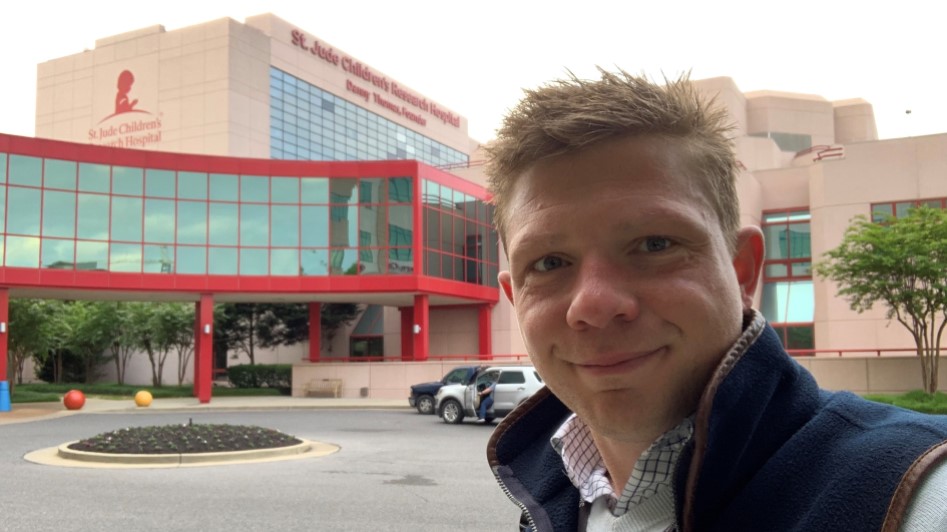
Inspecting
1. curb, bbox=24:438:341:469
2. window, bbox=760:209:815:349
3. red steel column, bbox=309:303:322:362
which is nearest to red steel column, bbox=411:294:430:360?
red steel column, bbox=309:303:322:362

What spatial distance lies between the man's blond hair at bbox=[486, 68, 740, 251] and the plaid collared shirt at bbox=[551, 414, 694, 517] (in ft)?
1.23

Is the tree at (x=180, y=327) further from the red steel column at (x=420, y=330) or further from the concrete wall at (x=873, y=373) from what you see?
the concrete wall at (x=873, y=373)

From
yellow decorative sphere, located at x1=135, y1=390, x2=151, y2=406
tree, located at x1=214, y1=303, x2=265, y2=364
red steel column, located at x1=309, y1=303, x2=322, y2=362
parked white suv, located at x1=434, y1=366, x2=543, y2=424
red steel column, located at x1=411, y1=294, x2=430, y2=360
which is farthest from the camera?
tree, located at x1=214, y1=303, x2=265, y2=364

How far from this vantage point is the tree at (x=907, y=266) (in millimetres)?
23953

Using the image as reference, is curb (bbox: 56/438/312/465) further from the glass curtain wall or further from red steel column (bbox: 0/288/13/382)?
the glass curtain wall

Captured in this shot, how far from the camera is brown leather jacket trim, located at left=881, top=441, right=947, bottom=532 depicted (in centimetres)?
99

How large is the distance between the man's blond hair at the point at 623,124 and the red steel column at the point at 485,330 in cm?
4181

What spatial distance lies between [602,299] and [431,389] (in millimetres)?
25094

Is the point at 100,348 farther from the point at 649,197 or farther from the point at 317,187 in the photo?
the point at 649,197

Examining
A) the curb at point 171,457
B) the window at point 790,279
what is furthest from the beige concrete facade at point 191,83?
the curb at point 171,457

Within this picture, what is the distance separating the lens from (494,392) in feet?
69.5

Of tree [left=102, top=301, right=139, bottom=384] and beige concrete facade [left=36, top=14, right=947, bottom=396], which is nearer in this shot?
beige concrete facade [left=36, top=14, right=947, bottom=396]

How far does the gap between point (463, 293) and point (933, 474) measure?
132ft

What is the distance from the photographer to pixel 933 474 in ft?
3.31
